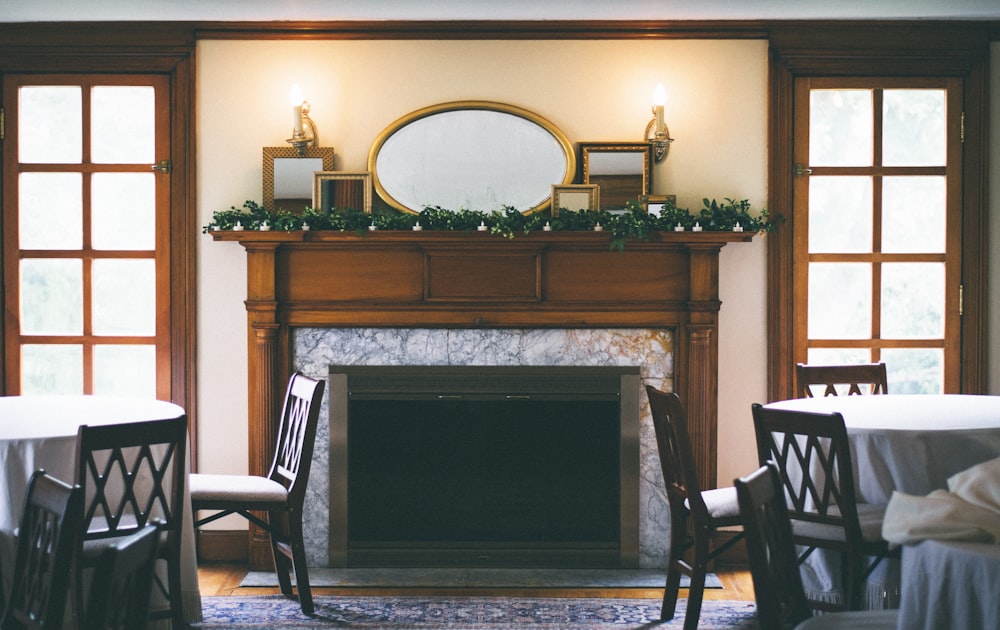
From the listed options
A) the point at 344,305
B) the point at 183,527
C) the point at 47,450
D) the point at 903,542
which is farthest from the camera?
the point at 344,305

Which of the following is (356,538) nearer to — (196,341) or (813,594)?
(196,341)

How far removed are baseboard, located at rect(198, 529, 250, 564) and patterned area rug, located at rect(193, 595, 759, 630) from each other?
53 centimetres

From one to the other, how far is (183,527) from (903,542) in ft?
7.62

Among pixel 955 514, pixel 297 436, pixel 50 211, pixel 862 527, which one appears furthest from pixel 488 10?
pixel 955 514

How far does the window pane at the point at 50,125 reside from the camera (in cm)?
404

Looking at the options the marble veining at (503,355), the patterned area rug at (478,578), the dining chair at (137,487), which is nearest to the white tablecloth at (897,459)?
the patterned area rug at (478,578)

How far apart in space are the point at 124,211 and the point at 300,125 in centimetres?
96

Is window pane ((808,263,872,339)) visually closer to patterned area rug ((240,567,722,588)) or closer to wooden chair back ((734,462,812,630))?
patterned area rug ((240,567,722,588))

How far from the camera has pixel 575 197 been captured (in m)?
3.91

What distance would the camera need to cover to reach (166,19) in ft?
12.9

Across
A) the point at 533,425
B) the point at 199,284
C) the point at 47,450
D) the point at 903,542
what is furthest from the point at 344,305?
the point at 903,542

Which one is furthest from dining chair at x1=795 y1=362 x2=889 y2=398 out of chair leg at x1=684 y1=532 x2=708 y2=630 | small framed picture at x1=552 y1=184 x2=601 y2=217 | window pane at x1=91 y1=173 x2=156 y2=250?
window pane at x1=91 y1=173 x2=156 y2=250

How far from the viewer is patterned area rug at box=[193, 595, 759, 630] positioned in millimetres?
3260

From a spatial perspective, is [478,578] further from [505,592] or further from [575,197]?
[575,197]
